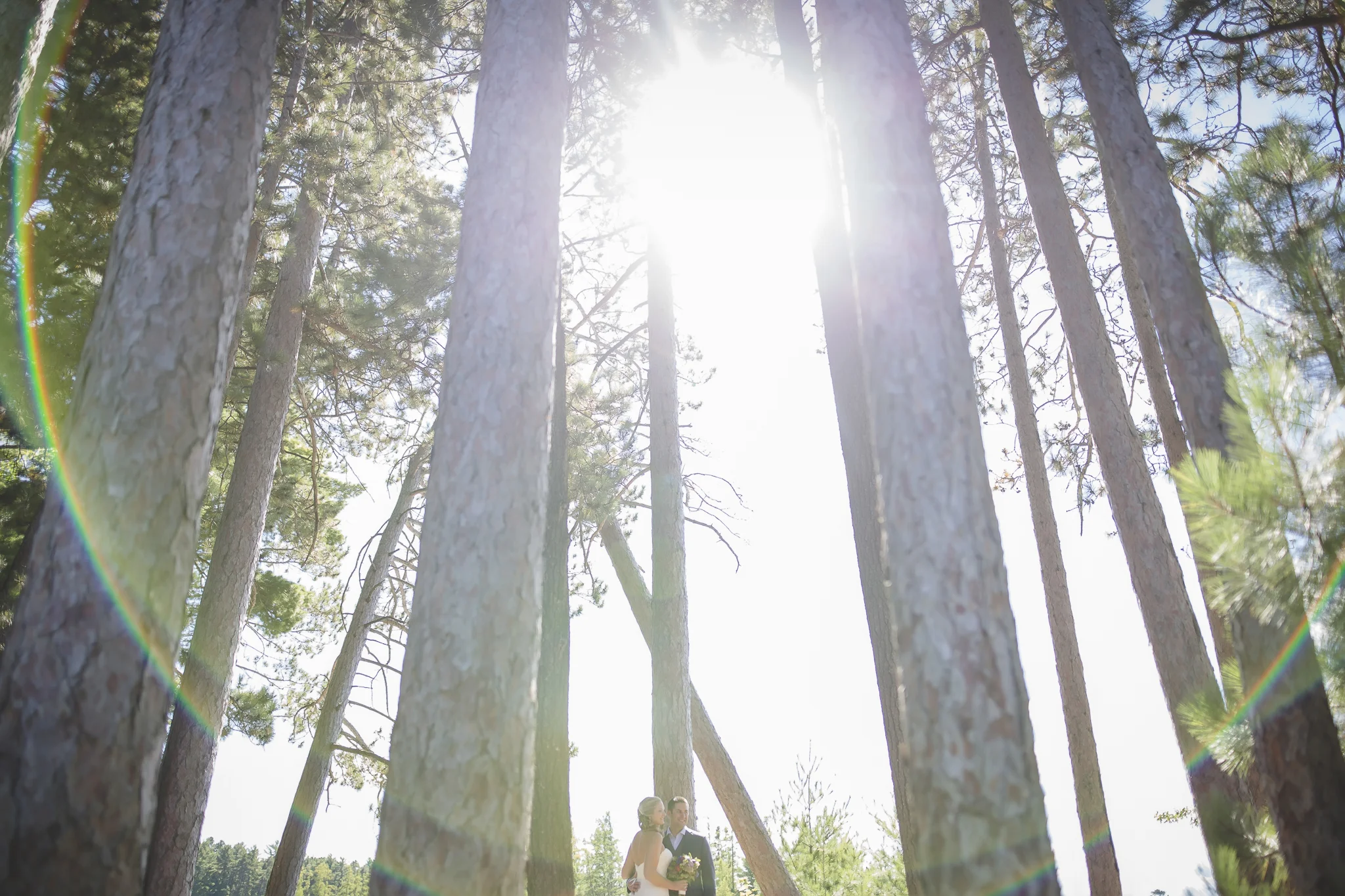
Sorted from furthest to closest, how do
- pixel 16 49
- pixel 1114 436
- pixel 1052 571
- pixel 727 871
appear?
pixel 727 871 < pixel 1052 571 < pixel 1114 436 < pixel 16 49

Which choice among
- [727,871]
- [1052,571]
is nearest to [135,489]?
[1052,571]

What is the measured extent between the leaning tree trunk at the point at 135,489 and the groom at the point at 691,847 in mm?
3802

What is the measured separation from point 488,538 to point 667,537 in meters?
5.55

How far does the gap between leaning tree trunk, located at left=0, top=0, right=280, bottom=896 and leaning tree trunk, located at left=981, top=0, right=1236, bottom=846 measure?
4538mm

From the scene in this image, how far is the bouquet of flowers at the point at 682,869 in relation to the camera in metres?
5.10

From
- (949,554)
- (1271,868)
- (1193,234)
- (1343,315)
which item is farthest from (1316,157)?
(1271,868)

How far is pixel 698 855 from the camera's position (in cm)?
532

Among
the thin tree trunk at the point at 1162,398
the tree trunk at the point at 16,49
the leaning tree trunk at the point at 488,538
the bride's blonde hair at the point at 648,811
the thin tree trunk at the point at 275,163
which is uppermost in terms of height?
the thin tree trunk at the point at 275,163

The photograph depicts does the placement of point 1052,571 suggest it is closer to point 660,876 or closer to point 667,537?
point 667,537

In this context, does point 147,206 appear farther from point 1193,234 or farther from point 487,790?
point 1193,234

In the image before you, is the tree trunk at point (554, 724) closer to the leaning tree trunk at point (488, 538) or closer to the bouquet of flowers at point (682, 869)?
the bouquet of flowers at point (682, 869)

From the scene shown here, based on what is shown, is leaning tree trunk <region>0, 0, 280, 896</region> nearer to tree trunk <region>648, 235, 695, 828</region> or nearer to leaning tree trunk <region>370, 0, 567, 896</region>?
leaning tree trunk <region>370, 0, 567, 896</region>

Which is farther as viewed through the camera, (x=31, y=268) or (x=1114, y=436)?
(x=31, y=268)

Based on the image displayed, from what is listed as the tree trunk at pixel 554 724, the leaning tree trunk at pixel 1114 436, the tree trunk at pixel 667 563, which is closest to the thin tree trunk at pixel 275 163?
the tree trunk at pixel 554 724
